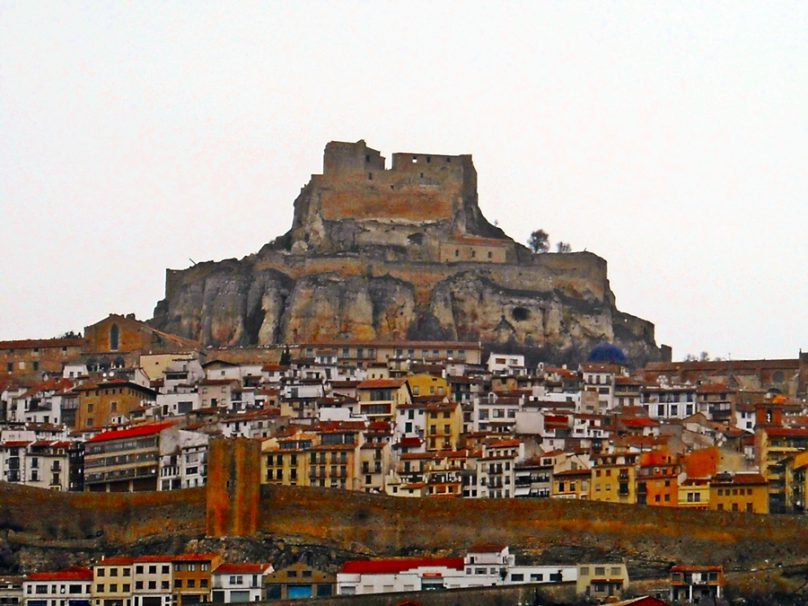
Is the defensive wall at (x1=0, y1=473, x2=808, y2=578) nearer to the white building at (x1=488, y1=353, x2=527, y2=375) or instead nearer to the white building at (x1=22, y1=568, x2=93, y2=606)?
the white building at (x1=22, y1=568, x2=93, y2=606)

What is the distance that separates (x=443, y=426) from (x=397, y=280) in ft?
67.5

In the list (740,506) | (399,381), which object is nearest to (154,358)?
(399,381)

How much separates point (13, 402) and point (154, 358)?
6.35 m

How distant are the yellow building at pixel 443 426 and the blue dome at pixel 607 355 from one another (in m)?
15.4

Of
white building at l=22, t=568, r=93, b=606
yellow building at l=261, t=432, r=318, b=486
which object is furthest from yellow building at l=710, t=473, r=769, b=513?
white building at l=22, t=568, r=93, b=606

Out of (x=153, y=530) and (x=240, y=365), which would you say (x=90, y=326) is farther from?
(x=153, y=530)

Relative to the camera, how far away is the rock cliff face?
105500 mm

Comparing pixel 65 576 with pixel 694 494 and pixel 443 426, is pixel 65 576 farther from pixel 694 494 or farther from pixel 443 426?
pixel 694 494

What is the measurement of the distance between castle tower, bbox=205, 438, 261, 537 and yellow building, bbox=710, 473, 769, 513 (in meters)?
12.8

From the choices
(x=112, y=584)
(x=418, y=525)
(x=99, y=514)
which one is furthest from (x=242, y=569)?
(x=99, y=514)

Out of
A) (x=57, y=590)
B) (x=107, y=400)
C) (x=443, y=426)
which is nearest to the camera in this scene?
(x=57, y=590)

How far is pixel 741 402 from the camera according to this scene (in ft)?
309

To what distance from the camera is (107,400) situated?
9294 centimetres

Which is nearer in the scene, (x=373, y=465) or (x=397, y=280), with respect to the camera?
(x=373, y=465)
